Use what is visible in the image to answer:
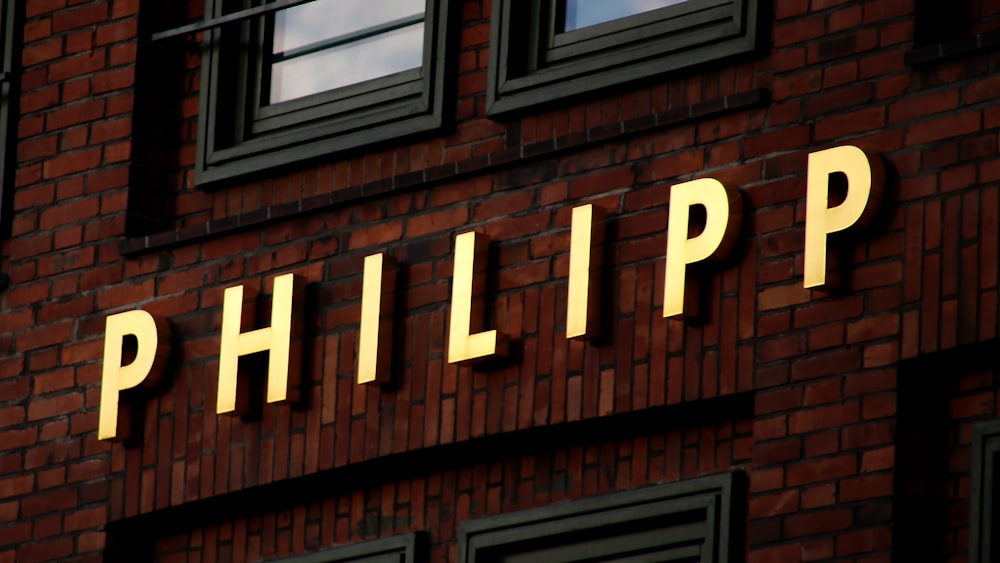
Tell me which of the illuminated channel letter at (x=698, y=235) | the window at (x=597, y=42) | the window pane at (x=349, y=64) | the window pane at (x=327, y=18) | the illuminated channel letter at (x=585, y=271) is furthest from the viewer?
the window pane at (x=327, y=18)

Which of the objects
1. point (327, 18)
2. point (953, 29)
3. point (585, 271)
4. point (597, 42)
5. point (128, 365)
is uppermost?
point (327, 18)

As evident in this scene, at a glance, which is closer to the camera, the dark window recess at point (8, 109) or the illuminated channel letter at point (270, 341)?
the illuminated channel letter at point (270, 341)

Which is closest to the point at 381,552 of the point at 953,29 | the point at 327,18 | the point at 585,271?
the point at 585,271

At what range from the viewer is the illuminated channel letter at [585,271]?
8.49 meters

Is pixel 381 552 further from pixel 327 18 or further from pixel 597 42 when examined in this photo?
pixel 327 18

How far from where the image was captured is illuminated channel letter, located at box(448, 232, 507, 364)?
28.7ft

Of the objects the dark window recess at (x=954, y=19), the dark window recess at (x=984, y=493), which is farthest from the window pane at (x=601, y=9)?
the dark window recess at (x=984, y=493)

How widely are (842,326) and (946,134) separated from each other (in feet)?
2.25

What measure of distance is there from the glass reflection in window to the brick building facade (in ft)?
0.34

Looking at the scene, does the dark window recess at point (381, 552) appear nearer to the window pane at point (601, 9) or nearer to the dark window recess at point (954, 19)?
the window pane at point (601, 9)

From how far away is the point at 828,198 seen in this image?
→ 8.08 metres

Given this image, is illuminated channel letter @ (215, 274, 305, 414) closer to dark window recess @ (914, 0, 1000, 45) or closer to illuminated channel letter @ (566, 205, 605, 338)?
illuminated channel letter @ (566, 205, 605, 338)

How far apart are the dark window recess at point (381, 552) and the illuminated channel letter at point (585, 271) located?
101 cm

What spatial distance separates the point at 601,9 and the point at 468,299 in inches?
48.5
